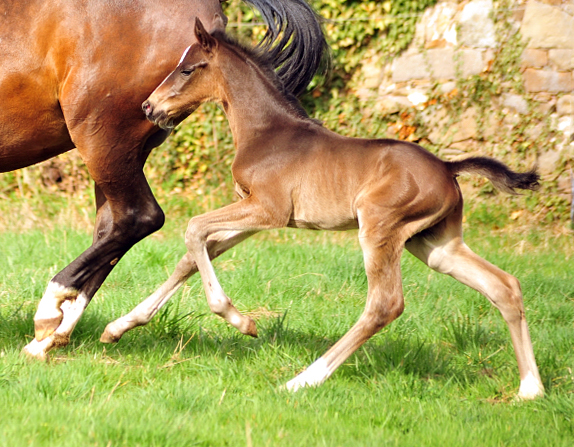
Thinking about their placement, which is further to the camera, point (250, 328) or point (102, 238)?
point (102, 238)

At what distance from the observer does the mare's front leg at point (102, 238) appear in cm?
406

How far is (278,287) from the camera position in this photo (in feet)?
17.5

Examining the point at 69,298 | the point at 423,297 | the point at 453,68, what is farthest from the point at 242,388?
the point at 453,68

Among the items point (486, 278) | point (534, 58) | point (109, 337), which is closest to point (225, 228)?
point (109, 337)

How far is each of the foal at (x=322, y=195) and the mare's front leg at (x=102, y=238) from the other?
1.09 ft

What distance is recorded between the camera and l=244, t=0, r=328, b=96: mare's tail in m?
4.23

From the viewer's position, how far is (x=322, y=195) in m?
3.70

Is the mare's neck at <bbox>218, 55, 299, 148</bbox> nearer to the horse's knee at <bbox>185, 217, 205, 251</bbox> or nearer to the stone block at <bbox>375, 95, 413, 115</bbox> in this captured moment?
the horse's knee at <bbox>185, 217, 205, 251</bbox>

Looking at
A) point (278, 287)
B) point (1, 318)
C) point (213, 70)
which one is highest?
point (213, 70)

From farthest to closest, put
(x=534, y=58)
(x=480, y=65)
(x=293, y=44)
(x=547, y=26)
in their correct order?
(x=480, y=65) → (x=534, y=58) → (x=547, y=26) → (x=293, y=44)

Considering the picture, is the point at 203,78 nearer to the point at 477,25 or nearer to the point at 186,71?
the point at 186,71

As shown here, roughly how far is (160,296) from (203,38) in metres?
1.40

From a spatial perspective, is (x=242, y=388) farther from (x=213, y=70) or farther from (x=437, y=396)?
(x=213, y=70)

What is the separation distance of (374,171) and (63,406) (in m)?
1.81
